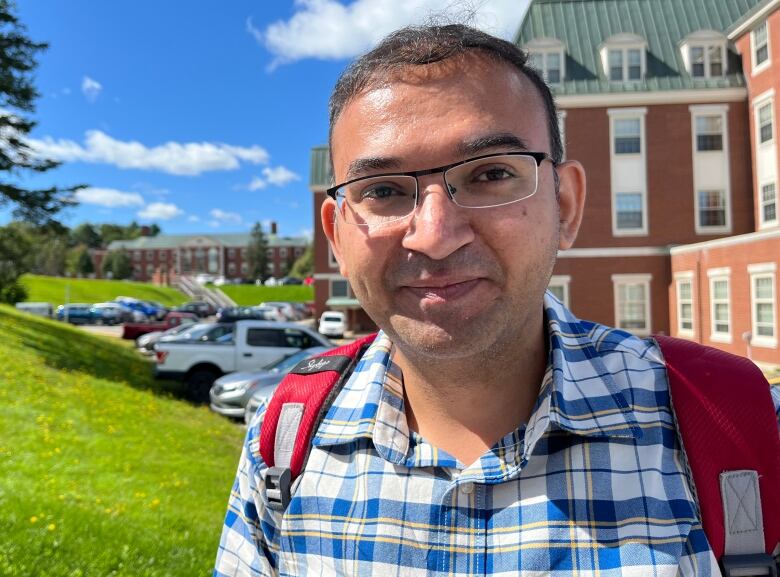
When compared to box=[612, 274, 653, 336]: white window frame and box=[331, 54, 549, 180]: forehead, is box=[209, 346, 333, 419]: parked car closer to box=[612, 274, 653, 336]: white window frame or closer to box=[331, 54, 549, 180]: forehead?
box=[331, 54, 549, 180]: forehead

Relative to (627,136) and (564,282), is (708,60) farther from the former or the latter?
(564,282)

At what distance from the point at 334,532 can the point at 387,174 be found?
902 millimetres

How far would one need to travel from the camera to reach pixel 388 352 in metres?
1.76

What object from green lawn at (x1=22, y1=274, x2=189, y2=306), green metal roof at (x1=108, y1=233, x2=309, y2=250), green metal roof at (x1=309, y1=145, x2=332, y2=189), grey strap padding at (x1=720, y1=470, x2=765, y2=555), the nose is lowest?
grey strap padding at (x1=720, y1=470, x2=765, y2=555)

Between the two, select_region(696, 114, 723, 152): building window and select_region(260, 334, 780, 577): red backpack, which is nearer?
select_region(260, 334, 780, 577): red backpack

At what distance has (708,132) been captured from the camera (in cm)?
2419

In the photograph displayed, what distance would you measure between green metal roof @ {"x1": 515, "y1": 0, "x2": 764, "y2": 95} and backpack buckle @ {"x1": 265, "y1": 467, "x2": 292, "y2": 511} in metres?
25.0

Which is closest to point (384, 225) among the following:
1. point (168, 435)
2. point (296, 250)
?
point (168, 435)

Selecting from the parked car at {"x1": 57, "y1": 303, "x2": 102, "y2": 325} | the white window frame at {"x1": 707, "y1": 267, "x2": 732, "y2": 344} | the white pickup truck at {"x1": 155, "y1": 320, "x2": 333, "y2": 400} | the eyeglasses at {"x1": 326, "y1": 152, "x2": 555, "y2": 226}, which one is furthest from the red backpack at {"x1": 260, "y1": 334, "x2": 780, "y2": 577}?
the parked car at {"x1": 57, "y1": 303, "x2": 102, "y2": 325}

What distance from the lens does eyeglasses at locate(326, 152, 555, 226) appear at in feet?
4.49

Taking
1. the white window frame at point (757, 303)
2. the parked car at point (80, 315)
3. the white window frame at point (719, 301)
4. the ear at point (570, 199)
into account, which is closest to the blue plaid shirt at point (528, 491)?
the ear at point (570, 199)

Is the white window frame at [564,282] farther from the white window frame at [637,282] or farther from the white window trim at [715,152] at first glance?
the white window trim at [715,152]

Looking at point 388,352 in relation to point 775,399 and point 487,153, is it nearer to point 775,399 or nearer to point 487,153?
point 487,153

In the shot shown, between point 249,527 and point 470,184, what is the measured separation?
3.69ft
